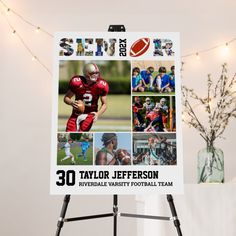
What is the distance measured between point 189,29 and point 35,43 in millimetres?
896

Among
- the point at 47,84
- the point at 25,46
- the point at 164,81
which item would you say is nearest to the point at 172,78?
the point at 164,81

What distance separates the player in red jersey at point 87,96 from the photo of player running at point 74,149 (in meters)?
0.03

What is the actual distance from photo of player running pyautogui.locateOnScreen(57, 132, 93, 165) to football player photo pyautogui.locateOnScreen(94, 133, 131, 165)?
0.03 metres

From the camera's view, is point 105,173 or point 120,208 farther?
point 120,208

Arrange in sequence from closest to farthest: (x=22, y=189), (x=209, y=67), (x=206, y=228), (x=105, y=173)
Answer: (x=105, y=173), (x=206, y=228), (x=22, y=189), (x=209, y=67)

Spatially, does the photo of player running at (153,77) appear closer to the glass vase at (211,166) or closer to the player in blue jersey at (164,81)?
the player in blue jersey at (164,81)

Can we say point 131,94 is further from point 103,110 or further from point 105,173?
point 105,173

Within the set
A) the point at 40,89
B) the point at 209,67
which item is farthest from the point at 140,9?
the point at 40,89

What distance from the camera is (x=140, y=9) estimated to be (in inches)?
104

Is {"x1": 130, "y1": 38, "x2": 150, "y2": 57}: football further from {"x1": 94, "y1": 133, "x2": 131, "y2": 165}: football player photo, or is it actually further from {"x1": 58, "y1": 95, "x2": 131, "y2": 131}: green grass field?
{"x1": 94, "y1": 133, "x2": 131, "y2": 165}: football player photo

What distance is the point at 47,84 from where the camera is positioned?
2518 millimetres

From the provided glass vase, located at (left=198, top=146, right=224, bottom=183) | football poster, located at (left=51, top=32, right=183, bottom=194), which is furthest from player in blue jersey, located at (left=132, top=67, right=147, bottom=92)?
glass vase, located at (left=198, top=146, right=224, bottom=183)

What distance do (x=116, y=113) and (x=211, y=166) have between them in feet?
2.06

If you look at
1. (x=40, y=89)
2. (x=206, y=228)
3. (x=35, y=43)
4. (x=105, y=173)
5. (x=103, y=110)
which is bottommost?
(x=206, y=228)
